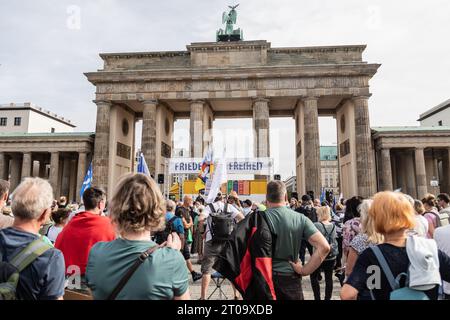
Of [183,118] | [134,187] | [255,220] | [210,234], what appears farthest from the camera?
[183,118]

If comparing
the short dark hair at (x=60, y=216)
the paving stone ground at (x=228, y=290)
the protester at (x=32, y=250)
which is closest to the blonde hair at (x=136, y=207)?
the protester at (x=32, y=250)

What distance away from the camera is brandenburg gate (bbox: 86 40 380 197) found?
32594 millimetres

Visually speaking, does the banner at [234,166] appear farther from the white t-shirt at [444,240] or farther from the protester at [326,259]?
the white t-shirt at [444,240]

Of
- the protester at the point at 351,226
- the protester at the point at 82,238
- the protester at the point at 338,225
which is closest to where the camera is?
the protester at the point at 82,238

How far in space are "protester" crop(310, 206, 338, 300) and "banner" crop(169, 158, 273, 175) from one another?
1799 cm

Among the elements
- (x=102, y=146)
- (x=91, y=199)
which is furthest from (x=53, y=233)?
(x=102, y=146)

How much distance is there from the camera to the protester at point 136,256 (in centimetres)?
205

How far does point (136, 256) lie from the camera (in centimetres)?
212

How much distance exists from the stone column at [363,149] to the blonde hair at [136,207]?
32.2 meters

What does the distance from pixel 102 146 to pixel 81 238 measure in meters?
32.8

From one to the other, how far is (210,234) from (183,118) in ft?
122

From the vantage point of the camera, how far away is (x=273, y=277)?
3740mm

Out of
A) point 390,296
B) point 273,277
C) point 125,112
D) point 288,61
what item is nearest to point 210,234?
point 273,277

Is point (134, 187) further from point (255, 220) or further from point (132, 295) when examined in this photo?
point (255, 220)
